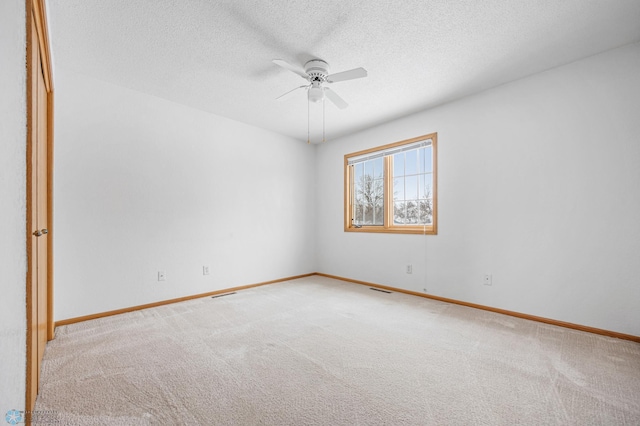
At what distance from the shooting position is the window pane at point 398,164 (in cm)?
411

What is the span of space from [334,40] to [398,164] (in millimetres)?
2264

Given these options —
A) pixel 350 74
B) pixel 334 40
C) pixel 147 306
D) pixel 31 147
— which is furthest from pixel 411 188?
pixel 31 147

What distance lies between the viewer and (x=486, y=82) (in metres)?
2.98

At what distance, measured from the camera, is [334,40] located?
7.46 ft

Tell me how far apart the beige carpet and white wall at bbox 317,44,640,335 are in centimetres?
35

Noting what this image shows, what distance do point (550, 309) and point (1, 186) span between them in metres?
3.82

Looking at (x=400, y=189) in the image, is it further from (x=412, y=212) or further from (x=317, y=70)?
(x=317, y=70)

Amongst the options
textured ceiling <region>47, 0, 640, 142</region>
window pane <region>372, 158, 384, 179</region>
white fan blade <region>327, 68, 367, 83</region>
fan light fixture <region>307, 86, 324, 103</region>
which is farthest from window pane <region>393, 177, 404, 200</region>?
white fan blade <region>327, 68, 367, 83</region>

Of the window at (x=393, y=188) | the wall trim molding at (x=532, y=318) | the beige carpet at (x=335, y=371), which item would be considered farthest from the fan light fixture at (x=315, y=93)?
the wall trim molding at (x=532, y=318)

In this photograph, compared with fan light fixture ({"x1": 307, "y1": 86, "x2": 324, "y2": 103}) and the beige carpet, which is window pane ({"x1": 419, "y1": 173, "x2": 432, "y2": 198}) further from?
fan light fixture ({"x1": 307, "y1": 86, "x2": 324, "y2": 103})

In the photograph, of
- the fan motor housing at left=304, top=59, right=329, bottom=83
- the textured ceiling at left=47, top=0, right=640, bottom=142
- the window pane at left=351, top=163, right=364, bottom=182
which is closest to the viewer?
the textured ceiling at left=47, top=0, right=640, bottom=142

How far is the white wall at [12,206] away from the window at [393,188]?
3.64 meters

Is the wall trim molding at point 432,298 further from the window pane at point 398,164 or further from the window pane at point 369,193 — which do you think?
the window pane at point 398,164

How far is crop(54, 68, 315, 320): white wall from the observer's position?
108 inches
